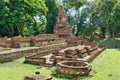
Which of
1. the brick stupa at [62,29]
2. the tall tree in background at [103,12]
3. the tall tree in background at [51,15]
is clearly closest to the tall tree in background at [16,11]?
the brick stupa at [62,29]

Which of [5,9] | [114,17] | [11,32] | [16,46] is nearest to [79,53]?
[16,46]

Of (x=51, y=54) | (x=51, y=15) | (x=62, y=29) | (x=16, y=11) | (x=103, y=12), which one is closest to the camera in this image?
(x=51, y=54)

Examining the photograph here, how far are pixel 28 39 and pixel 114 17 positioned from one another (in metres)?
15.8

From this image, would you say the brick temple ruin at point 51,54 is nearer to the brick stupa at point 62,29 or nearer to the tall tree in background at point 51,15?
the brick stupa at point 62,29

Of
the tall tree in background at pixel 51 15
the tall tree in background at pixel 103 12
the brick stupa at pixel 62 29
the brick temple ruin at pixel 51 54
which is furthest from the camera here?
the tall tree in background at pixel 51 15

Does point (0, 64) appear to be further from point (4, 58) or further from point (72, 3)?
point (72, 3)

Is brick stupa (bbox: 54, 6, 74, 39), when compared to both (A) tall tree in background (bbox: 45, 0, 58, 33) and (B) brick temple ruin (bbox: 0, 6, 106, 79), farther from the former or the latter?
(A) tall tree in background (bbox: 45, 0, 58, 33)

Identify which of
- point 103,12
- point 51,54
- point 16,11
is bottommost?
point 51,54

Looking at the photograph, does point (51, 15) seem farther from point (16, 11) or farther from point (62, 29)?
point (16, 11)

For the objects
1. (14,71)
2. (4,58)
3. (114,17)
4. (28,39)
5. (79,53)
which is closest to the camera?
(14,71)

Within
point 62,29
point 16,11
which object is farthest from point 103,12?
point 16,11

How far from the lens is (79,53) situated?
23062 mm

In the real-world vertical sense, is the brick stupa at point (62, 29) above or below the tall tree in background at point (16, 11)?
below

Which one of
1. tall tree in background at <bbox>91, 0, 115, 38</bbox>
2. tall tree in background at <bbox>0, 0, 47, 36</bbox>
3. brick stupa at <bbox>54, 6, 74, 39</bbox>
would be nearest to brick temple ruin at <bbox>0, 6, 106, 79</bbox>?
brick stupa at <bbox>54, 6, 74, 39</bbox>
